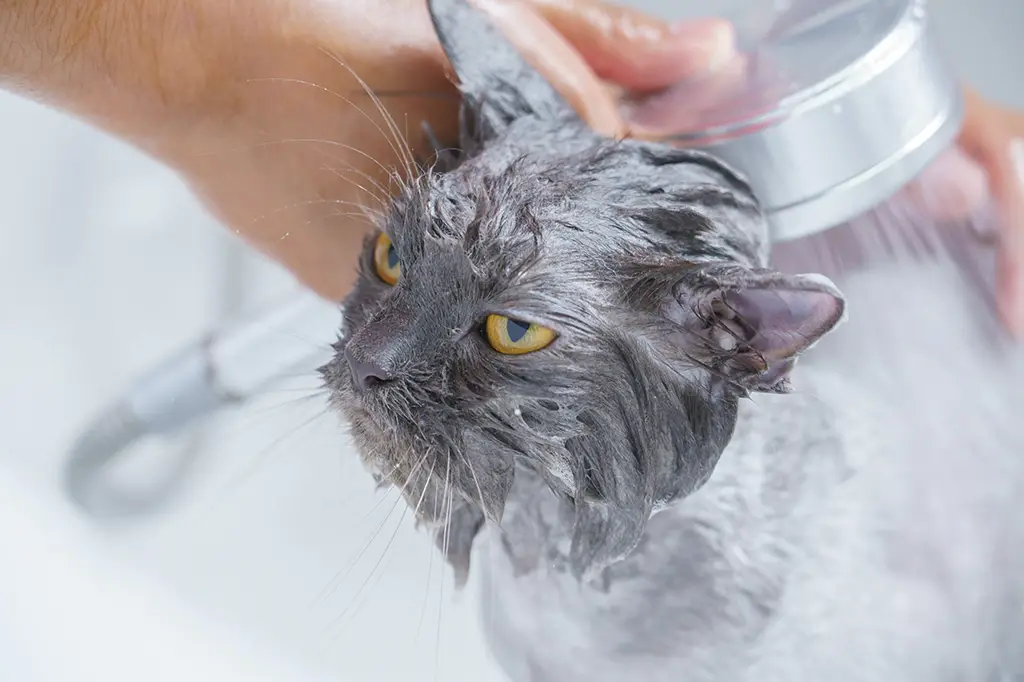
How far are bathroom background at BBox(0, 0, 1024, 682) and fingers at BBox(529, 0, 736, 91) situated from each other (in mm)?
375

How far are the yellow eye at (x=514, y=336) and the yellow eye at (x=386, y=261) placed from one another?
0.29 ft

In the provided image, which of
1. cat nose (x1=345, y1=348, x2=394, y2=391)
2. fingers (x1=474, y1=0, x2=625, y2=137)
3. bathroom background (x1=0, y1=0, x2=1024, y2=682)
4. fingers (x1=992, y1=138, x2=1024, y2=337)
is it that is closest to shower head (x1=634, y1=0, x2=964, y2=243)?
fingers (x1=474, y1=0, x2=625, y2=137)

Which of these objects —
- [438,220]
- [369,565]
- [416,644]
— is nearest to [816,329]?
[438,220]

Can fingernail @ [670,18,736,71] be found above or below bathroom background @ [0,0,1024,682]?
above

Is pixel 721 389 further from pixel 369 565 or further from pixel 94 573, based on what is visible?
pixel 94 573

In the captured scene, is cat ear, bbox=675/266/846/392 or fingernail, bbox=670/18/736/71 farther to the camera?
fingernail, bbox=670/18/736/71

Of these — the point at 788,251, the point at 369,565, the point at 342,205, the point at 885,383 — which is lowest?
the point at 369,565

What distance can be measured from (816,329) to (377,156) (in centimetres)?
34

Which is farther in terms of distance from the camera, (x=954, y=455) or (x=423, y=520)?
(x=954, y=455)

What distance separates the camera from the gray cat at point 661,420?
0.44m

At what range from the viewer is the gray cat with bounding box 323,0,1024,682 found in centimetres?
44

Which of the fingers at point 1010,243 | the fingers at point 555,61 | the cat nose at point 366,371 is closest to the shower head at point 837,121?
the fingers at point 555,61

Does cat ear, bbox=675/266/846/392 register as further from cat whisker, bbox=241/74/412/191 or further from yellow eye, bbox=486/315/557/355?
cat whisker, bbox=241/74/412/191

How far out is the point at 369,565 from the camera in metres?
1.07
